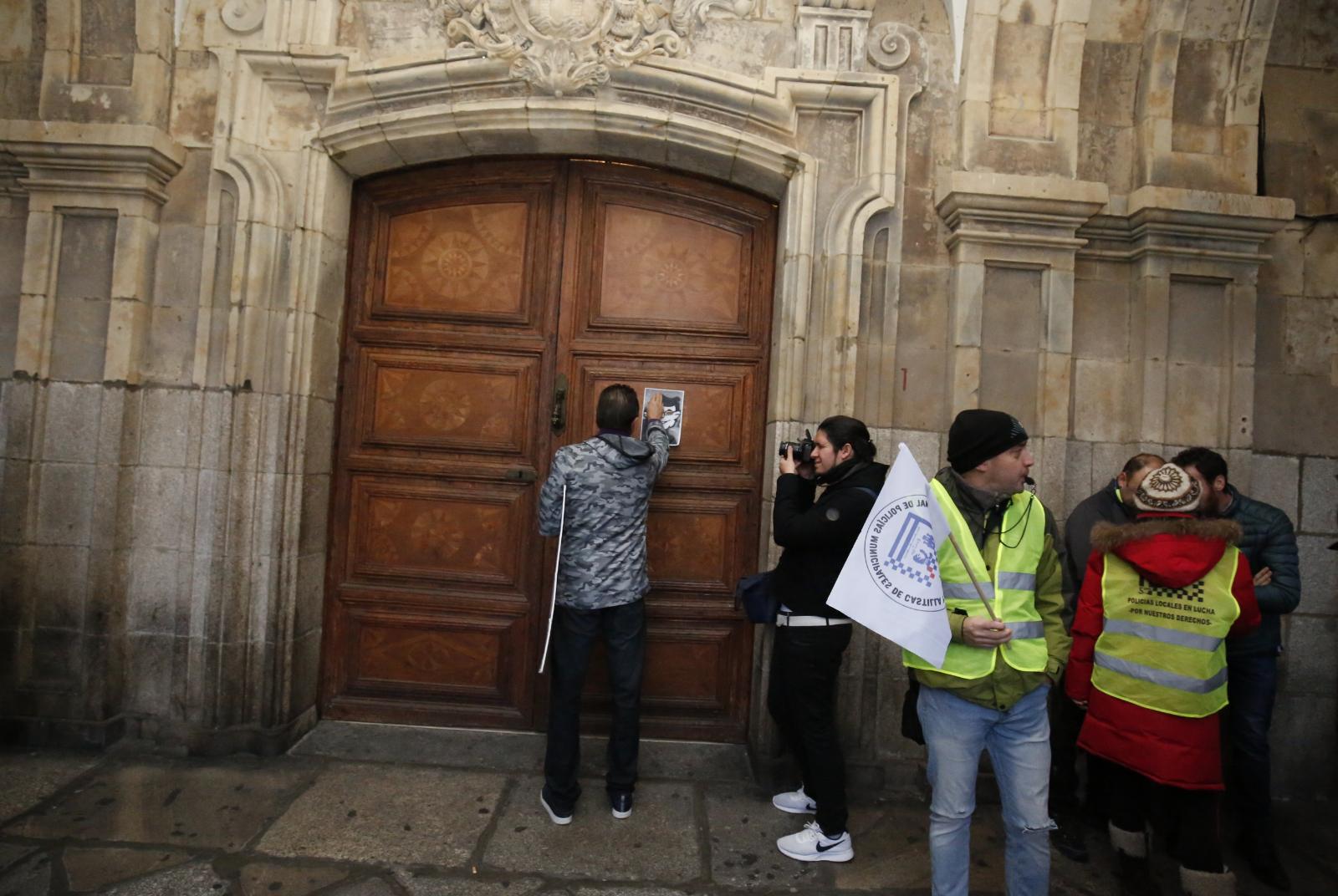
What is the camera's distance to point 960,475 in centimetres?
257

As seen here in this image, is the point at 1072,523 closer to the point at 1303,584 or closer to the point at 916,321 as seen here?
the point at 916,321

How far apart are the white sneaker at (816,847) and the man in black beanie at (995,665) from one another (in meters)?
0.68

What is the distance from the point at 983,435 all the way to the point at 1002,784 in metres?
1.16

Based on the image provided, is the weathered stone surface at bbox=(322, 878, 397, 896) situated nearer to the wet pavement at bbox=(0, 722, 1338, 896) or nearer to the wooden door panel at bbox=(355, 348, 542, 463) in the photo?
the wet pavement at bbox=(0, 722, 1338, 896)

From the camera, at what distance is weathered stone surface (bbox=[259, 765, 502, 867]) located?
10.1 ft

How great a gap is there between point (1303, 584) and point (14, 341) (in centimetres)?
683

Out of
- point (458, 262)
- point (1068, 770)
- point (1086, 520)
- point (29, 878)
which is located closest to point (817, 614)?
point (1086, 520)

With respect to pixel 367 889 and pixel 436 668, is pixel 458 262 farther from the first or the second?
pixel 367 889

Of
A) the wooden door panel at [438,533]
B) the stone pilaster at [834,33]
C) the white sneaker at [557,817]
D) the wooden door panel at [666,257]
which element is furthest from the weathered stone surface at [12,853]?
the stone pilaster at [834,33]

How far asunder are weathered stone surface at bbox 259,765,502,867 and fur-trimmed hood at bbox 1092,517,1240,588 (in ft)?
9.15

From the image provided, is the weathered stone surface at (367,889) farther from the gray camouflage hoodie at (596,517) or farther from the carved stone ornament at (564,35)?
the carved stone ornament at (564,35)

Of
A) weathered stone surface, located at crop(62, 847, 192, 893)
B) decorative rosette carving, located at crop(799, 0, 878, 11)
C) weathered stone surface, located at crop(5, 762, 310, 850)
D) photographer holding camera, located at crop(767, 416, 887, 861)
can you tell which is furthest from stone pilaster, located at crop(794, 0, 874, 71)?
weathered stone surface, located at crop(62, 847, 192, 893)

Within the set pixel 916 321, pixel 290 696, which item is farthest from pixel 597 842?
pixel 916 321

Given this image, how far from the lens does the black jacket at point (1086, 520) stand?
11.4ft
